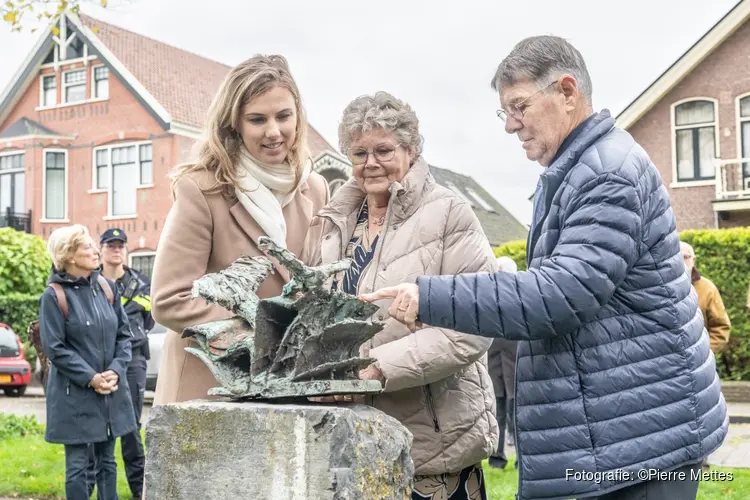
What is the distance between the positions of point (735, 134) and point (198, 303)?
19.2 metres

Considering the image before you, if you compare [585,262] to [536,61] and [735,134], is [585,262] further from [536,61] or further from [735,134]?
[735,134]

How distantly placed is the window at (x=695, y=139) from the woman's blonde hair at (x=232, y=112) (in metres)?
18.9

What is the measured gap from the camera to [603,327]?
2.62m

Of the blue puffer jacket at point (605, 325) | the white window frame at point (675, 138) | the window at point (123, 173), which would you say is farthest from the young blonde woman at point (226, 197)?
the window at point (123, 173)

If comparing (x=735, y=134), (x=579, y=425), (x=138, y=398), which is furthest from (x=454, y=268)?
(x=735, y=134)

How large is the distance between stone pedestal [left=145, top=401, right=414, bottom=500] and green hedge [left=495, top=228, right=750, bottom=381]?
1243 centimetres

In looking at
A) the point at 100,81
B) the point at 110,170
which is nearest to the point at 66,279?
the point at 110,170

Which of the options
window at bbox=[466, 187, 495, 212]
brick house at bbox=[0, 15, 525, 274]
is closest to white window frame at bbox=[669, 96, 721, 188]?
brick house at bbox=[0, 15, 525, 274]

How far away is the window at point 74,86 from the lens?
2673 cm

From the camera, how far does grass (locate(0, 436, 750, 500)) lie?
21.4 ft

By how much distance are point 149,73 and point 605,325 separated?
84.1ft

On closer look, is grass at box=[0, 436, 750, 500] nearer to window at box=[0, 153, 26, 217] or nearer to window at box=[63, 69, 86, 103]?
window at box=[0, 153, 26, 217]

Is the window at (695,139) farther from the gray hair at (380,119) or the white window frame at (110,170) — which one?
the gray hair at (380,119)

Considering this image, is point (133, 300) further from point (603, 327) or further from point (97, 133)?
point (97, 133)
